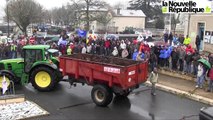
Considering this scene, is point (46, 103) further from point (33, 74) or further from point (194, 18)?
point (194, 18)

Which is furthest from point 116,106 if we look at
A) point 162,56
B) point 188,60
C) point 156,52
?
point 156,52

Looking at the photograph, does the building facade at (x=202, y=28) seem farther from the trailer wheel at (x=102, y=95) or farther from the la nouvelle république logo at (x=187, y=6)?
the trailer wheel at (x=102, y=95)

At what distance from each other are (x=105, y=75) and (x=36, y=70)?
397 cm

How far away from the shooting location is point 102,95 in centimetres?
1269

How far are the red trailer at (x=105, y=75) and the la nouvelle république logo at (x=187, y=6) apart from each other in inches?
419

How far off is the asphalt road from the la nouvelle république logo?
9.68 metres

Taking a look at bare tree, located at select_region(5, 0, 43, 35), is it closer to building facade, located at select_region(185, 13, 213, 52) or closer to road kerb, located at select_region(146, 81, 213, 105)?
building facade, located at select_region(185, 13, 213, 52)

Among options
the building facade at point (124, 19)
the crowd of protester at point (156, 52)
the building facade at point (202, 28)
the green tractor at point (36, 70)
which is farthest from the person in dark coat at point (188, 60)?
the building facade at point (124, 19)

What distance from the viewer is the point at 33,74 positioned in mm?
14750

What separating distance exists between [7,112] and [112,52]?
39.3ft

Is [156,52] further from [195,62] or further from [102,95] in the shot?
[102,95]

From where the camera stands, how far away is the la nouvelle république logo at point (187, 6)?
22.3m

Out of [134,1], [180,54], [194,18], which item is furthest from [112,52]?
[134,1]

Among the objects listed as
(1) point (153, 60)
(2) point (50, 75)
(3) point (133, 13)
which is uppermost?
(3) point (133, 13)
